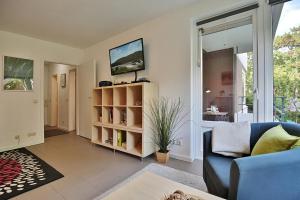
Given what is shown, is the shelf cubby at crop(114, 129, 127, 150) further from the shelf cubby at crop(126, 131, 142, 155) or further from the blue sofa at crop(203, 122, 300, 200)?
the blue sofa at crop(203, 122, 300, 200)

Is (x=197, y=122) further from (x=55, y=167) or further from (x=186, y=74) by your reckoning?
(x=55, y=167)

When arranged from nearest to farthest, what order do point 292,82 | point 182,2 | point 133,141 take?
point 292,82 < point 182,2 < point 133,141

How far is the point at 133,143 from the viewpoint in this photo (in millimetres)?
2832

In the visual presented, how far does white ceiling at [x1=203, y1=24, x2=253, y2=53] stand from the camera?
6.93 feet

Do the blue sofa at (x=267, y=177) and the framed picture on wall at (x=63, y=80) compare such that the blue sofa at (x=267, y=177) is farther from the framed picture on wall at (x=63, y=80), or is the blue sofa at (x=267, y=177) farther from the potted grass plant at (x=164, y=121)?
the framed picture on wall at (x=63, y=80)

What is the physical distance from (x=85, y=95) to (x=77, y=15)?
2.05 metres

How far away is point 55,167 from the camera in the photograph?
7.59ft

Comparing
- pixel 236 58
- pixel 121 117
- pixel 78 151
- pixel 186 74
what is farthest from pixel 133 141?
pixel 236 58

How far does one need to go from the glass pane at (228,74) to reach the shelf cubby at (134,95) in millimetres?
1135

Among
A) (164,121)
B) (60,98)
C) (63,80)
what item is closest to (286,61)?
(164,121)

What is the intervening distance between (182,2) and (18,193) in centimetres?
329

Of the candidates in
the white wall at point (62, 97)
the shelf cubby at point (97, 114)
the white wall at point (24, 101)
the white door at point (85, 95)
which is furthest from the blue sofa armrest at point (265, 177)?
the white wall at point (62, 97)

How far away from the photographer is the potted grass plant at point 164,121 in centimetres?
246

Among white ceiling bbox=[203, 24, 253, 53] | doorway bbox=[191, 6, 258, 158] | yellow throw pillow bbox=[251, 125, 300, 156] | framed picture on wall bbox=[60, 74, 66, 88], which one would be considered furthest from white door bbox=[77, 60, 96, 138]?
yellow throw pillow bbox=[251, 125, 300, 156]
